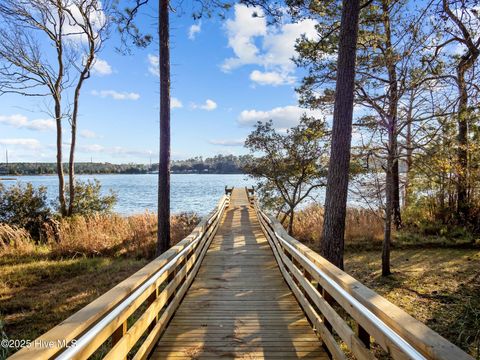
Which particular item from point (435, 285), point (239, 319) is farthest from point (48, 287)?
point (435, 285)

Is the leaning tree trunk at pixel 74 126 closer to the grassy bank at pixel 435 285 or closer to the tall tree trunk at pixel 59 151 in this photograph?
the tall tree trunk at pixel 59 151

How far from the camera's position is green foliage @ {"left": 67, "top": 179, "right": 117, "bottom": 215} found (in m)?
14.6

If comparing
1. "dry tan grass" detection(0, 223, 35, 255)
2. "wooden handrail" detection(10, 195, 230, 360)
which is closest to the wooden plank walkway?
"wooden handrail" detection(10, 195, 230, 360)

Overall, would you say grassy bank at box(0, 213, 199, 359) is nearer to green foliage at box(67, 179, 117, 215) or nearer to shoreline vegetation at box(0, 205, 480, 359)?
shoreline vegetation at box(0, 205, 480, 359)

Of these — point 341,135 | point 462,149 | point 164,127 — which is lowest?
point 341,135

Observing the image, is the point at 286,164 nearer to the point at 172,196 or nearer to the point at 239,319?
the point at 239,319

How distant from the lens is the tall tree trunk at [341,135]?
5.25 meters

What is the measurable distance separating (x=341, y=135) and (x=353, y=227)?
775 centimetres

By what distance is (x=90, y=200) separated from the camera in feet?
49.7

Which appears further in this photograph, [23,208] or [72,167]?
[72,167]

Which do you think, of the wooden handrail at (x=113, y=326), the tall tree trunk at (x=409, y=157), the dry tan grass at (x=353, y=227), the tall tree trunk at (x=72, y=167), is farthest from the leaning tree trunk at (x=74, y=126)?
the tall tree trunk at (x=409, y=157)

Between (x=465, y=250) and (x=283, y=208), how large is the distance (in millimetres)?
7304

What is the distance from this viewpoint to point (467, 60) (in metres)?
6.53

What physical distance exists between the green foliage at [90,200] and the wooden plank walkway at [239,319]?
1070 cm
